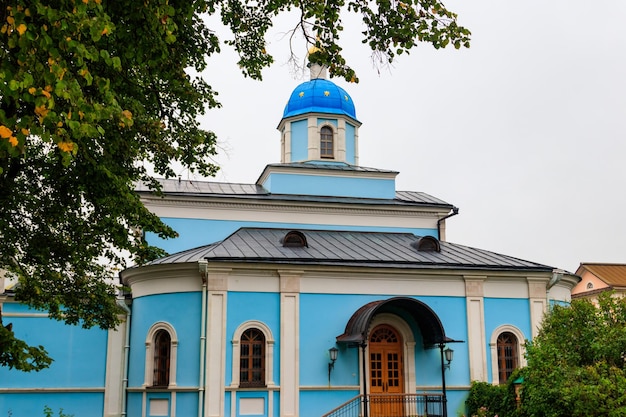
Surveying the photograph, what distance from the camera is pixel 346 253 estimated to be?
663 inches

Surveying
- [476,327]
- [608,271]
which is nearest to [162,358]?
[476,327]

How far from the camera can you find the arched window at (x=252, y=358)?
49.3 ft

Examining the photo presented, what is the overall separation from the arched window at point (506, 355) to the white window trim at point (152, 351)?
318 inches

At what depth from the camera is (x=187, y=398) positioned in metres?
14.9

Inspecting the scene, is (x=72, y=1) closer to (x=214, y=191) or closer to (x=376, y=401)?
(x=376, y=401)

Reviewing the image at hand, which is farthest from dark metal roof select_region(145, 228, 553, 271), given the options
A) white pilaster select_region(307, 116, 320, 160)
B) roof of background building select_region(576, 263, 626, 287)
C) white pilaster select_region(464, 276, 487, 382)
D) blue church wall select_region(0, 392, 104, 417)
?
roof of background building select_region(576, 263, 626, 287)

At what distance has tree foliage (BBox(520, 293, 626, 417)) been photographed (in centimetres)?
942

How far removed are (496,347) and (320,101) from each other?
33.3ft

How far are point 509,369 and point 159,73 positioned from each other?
40.2ft

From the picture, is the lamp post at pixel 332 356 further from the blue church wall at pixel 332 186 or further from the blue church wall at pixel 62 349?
the blue church wall at pixel 332 186

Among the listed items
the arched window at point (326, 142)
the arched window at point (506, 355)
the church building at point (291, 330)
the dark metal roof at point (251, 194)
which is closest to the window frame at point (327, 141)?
the arched window at point (326, 142)

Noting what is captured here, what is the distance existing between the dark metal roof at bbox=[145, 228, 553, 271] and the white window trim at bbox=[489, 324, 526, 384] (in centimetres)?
156

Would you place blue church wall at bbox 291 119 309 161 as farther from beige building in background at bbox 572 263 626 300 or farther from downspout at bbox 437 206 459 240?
beige building in background at bbox 572 263 626 300

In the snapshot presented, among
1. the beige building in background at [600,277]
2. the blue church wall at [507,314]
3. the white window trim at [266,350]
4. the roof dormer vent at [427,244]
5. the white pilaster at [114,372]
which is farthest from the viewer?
the beige building in background at [600,277]
